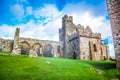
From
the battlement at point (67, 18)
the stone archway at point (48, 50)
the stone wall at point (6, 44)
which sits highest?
the battlement at point (67, 18)

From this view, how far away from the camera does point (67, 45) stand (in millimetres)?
43344

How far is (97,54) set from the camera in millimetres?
37312

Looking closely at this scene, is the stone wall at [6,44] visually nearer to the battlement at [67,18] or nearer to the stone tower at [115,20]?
the battlement at [67,18]

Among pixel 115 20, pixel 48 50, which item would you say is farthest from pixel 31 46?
pixel 115 20

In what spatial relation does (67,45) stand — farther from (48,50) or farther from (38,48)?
(38,48)

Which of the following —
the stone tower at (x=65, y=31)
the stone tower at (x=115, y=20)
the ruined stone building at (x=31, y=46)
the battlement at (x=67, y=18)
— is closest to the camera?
the stone tower at (x=115, y=20)

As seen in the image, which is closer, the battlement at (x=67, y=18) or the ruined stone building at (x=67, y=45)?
the ruined stone building at (x=67, y=45)

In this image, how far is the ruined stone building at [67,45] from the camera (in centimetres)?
3700

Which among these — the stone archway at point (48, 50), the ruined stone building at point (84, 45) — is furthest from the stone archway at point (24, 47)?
the ruined stone building at point (84, 45)

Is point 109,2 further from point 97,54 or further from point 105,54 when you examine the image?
point 105,54

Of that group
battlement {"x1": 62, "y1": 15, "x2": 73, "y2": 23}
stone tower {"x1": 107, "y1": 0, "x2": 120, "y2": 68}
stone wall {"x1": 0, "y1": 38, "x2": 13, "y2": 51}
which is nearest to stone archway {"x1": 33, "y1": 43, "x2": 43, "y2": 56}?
stone wall {"x1": 0, "y1": 38, "x2": 13, "y2": 51}

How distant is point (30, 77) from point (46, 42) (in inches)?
1379

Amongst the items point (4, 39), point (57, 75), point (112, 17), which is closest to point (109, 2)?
point (112, 17)

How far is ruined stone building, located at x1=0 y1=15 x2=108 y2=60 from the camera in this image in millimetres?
37000
